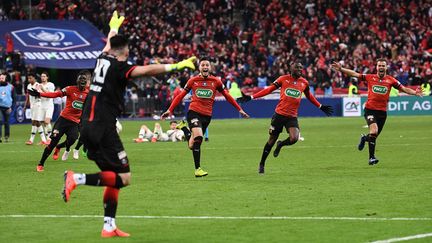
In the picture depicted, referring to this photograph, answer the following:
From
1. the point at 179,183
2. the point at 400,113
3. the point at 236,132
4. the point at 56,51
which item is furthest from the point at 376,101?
the point at 56,51

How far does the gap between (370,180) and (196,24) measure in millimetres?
41499

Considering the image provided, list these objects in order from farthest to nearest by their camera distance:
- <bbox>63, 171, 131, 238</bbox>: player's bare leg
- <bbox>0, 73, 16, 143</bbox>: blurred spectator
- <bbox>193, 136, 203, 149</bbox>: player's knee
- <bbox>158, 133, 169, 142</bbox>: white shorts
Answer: <bbox>158, 133, 169, 142</bbox>: white shorts → <bbox>0, 73, 16, 143</bbox>: blurred spectator → <bbox>193, 136, 203, 149</bbox>: player's knee → <bbox>63, 171, 131, 238</bbox>: player's bare leg

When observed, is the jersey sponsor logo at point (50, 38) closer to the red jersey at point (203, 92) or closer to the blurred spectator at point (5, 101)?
the blurred spectator at point (5, 101)

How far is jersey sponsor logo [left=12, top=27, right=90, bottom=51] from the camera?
52.8 m

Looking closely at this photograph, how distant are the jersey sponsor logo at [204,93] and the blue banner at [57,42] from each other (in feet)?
104

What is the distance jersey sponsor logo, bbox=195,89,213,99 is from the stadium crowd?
1309 inches

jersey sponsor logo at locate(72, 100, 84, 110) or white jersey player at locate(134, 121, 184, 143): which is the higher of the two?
jersey sponsor logo at locate(72, 100, 84, 110)

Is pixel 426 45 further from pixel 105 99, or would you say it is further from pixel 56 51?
pixel 105 99

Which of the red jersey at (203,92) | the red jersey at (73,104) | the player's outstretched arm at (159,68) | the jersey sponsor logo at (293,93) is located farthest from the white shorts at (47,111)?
the player's outstretched arm at (159,68)

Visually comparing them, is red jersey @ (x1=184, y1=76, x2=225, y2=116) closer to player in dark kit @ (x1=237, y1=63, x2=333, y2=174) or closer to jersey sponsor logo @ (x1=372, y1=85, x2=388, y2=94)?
player in dark kit @ (x1=237, y1=63, x2=333, y2=174)

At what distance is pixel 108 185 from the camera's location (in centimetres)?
1145

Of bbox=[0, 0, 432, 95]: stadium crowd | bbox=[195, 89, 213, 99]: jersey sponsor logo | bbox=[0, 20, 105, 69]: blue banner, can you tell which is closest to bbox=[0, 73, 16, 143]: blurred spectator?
bbox=[195, 89, 213, 99]: jersey sponsor logo

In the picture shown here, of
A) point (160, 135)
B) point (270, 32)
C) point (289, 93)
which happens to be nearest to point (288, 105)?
point (289, 93)

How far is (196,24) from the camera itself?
192 feet
